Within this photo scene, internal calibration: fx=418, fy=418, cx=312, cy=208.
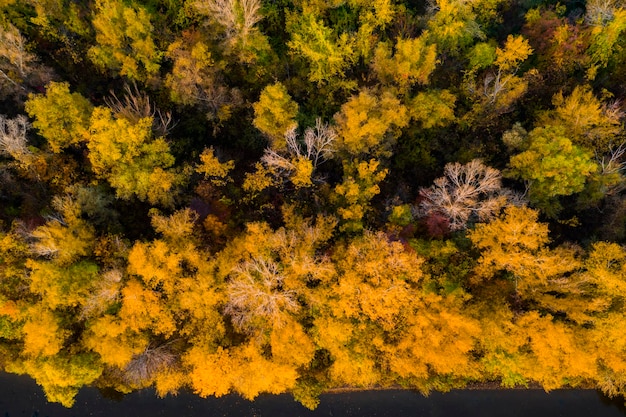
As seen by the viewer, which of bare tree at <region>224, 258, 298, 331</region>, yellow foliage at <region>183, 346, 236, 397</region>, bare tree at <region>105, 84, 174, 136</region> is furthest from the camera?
bare tree at <region>105, 84, 174, 136</region>

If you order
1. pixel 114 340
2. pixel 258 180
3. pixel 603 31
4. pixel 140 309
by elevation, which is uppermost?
pixel 603 31

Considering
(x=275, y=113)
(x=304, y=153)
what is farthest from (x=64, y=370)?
(x=275, y=113)

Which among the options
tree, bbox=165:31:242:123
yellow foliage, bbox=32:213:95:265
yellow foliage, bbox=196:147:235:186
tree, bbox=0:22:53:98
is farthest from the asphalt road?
tree, bbox=165:31:242:123

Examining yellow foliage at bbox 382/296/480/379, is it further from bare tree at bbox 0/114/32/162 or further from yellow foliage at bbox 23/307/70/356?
bare tree at bbox 0/114/32/162

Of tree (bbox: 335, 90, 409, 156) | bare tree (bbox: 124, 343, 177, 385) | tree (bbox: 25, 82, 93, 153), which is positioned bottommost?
bare tree (bbox: 124, 343, 177, 385)

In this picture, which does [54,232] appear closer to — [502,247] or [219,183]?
[219,183]

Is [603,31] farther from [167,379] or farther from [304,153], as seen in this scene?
[167,379]
